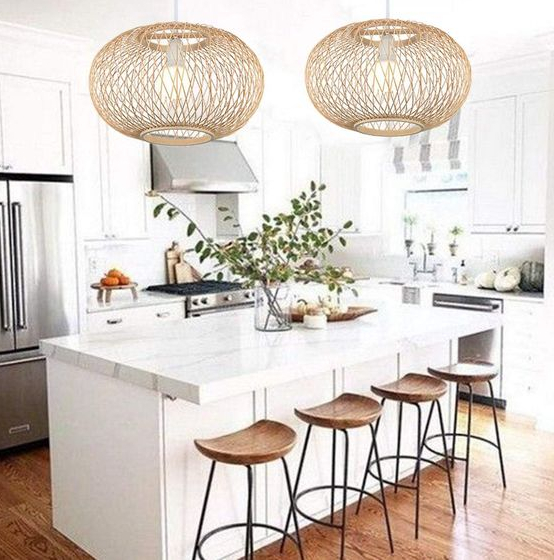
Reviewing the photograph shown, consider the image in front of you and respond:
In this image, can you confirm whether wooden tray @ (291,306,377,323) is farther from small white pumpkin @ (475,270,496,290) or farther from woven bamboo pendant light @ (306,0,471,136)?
small white pumpkin @ (475,270,496,290)

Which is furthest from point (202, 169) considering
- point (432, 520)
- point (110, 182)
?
point (432, 520)

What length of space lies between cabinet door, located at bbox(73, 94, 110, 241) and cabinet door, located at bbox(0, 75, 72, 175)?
288 mm

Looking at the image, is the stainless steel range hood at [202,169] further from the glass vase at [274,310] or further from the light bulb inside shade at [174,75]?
the light bulb inside shade at [174,75]

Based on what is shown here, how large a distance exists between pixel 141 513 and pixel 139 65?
69.8 inches

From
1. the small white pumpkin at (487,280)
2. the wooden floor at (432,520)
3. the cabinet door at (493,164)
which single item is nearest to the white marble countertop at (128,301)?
the wooden floor at (432,520)

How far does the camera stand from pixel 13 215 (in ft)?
13.3

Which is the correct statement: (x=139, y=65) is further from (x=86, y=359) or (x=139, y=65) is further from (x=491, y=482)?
(x=491, y=482)

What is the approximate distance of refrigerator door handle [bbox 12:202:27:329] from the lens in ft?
13.4

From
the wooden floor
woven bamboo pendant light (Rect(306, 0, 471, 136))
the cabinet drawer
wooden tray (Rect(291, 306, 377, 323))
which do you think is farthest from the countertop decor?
the cabinet drawer

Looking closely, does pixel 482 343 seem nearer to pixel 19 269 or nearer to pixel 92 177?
pixel 92 177

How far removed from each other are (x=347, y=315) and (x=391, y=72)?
1.47 m

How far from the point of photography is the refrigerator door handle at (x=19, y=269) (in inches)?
160

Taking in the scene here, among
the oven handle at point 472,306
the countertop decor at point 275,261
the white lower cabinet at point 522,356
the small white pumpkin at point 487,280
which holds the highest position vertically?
the countertop decor at point 275,261

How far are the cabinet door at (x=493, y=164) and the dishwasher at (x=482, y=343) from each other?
636 mm
